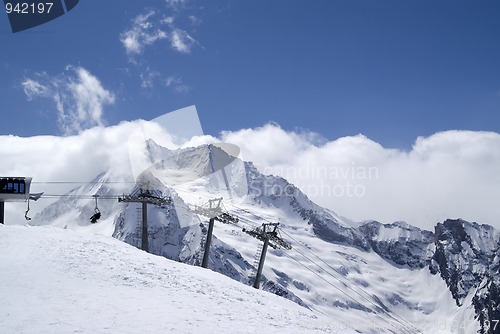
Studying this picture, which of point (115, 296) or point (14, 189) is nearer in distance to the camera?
point (115, 296)

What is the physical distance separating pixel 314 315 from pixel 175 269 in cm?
1001

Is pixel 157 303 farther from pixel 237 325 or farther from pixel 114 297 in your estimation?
pixel 237 325

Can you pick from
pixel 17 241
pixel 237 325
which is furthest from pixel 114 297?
pixel 17 241

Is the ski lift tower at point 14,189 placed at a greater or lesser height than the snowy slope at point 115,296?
greater

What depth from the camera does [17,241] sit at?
37625 mm

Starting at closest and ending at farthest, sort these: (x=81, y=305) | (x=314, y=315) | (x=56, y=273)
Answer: (x=81, y=305)
(x=56, y=273)
(x=314, y=315)

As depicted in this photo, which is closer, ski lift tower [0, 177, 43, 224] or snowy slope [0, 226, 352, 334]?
snowy slope [0, 226, 352, 334]

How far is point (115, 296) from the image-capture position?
28891 mm

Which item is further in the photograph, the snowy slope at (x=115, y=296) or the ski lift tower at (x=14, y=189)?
the ski lift tower at (x=14, y=189)

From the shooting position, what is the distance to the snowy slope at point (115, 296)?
24531mm

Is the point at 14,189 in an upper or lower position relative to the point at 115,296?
upper

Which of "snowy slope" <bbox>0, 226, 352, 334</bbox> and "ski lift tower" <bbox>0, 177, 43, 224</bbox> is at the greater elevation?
"ski lift tower" <bbox>0, 177, 43, 224</bbox>

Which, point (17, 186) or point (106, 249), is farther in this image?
point (17, 186)

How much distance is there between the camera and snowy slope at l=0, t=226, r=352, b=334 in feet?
80.5
